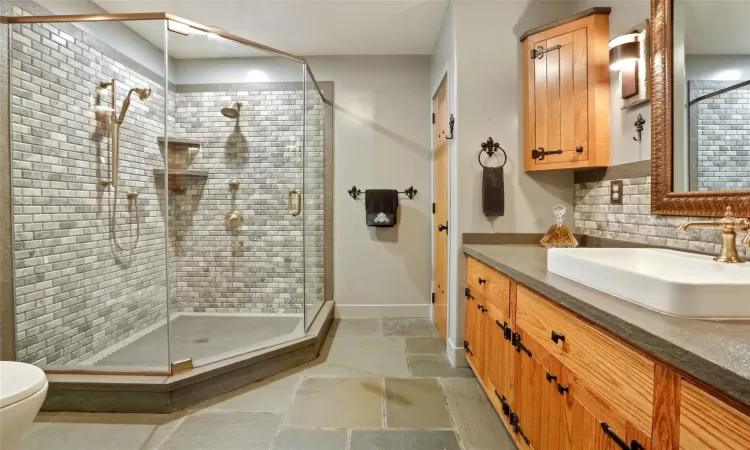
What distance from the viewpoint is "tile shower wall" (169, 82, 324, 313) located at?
9.71 feet

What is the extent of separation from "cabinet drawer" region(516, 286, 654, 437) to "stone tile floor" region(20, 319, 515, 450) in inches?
30.6

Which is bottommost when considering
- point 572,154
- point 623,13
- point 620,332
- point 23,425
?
point 23,425

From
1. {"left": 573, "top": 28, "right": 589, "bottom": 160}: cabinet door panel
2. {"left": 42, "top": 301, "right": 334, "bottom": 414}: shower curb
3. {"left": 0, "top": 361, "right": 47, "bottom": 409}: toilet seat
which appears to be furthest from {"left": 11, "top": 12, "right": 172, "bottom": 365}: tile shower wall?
{"left": 573, "top": 28, "right": 589, "bottom": 160}: cabinet door panel

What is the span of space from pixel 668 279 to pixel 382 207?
2.45 m

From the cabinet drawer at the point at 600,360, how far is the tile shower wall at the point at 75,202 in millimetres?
2394

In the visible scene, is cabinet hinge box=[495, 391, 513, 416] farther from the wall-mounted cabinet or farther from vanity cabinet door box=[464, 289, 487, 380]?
the wall-mounted cabinet

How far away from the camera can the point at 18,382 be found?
1.18m

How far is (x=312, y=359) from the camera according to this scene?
239 centimetres

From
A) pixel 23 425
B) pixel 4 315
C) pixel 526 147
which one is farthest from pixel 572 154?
pixel 4 315

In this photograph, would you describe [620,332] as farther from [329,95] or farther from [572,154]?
[329,95]

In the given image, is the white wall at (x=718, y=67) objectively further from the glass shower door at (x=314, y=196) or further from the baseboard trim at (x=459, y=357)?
the glass shower door at (x=314, y=196)

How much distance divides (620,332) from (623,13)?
1.84 m

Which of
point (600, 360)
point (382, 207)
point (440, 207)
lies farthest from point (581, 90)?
point (382, 207)

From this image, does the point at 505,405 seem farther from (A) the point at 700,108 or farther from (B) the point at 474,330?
(A) the point at 700,108
